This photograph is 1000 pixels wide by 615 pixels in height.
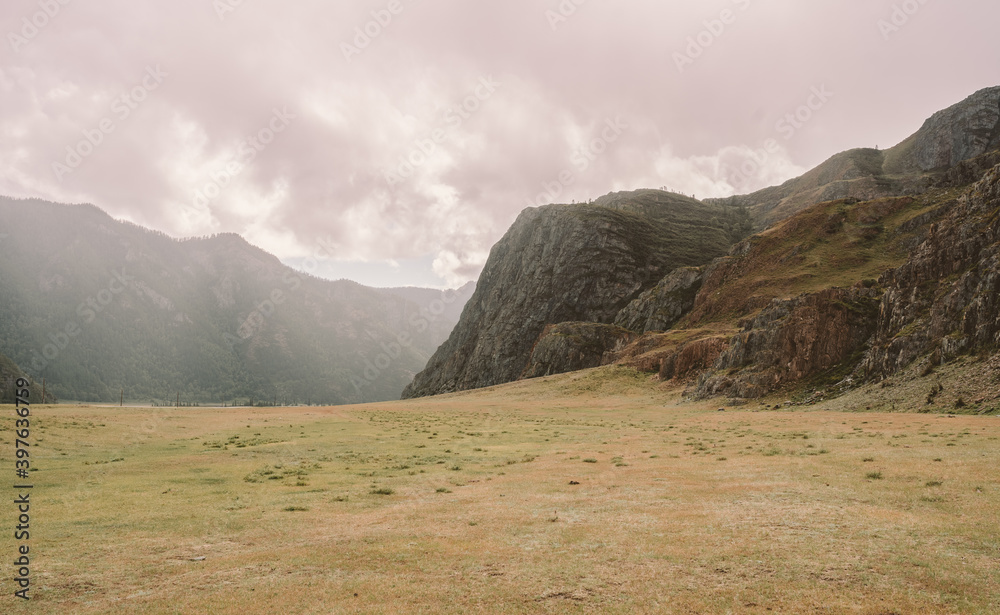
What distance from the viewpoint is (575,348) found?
14050cm

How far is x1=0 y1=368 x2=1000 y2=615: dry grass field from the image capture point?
9406 mm

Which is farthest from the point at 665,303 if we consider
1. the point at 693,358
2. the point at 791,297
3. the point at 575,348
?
the point at 791,297

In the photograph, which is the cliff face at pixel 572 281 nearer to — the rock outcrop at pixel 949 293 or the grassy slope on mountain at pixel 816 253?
the grassy slope on mountain at pixel 816 253

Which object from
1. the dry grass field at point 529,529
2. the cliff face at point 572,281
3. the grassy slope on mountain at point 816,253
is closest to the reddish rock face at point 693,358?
the grassy slope on mountain at point 816,253

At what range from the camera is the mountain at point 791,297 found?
55.4 m

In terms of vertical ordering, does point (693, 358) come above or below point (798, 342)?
below

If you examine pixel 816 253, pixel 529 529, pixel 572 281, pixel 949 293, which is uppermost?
pixel 572 281

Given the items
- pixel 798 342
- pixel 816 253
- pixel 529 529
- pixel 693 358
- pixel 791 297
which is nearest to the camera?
pixel 529 529

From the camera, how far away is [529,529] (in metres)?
14.1

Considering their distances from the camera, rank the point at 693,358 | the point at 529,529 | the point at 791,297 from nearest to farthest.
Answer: the point at 529,529 → the point at 791,297 → the point at 693,358

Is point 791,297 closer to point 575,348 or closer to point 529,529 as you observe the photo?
point 575,348

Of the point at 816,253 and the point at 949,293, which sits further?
the point at 816,253

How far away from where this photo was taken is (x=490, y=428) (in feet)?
164

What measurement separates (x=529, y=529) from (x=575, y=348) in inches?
5043
